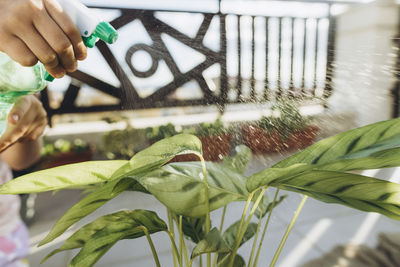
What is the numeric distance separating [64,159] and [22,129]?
5.19 ft

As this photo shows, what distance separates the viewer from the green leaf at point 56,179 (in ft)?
0.87

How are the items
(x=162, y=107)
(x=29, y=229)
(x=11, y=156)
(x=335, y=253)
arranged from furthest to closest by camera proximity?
(x=162, y=107) < (x=29, y=229) < (x=335, y=253) < (x=11, y=156)

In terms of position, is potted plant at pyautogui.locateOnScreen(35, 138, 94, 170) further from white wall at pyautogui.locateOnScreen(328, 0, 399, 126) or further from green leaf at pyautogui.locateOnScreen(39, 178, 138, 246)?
green leaf at pyautogui.locateOnScreen(39, 178, 138, 246)

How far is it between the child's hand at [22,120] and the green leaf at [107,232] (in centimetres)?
45

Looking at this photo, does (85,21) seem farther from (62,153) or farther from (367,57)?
(62,153)

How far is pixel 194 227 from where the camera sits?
380 millimetres

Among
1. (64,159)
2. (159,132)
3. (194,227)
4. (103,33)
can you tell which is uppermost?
(103,33)

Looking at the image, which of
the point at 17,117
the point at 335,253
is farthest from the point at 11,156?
the point at 335,253

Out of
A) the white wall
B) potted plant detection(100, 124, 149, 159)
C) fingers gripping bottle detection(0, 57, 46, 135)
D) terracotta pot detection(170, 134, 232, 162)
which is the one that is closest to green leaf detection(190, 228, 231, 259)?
fingers gripping bottle detection(0, 57, 46, 135)

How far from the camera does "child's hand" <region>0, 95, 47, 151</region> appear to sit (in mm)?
661

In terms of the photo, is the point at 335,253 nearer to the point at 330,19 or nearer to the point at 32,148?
the point at 330,19

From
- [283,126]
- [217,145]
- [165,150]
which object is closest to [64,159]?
[217,145]

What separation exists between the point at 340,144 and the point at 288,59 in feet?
3.26

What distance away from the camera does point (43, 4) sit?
12.9 inches
